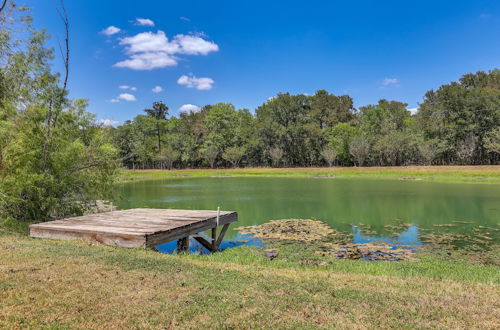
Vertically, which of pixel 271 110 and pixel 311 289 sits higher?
pixel 271 110

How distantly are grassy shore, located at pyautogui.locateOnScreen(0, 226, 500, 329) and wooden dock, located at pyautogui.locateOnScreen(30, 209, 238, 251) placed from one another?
1037 millimetres

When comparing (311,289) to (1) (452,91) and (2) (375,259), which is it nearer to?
(2) (375,259)

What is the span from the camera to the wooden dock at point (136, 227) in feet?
27.7

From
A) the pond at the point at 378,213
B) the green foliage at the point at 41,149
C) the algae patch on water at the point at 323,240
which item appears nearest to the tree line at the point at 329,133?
the pond at the point at 378,213

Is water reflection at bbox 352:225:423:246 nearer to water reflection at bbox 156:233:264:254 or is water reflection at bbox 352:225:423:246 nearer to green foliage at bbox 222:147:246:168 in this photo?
water reflection at bbox 156:233:264:254

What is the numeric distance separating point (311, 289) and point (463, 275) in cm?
456

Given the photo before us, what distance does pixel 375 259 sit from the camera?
32.7 feet

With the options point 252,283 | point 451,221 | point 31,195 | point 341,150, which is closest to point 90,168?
point 31,195

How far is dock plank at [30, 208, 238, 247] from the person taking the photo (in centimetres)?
843

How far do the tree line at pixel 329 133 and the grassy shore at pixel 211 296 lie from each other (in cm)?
6021

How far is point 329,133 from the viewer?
71.8m

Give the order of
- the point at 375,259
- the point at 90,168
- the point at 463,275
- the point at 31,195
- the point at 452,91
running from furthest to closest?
the point at 452,91 → the point at 90,168 → the point at 31,195 → the point at 375,259 → the point at 463,275

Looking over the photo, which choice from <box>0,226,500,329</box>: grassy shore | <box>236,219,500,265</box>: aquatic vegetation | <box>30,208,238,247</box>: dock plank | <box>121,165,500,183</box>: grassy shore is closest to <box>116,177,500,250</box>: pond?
<box>236,219,500,265</box>: aquatic vegetation

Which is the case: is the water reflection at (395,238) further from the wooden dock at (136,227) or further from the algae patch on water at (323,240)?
the wooden dock at (136,227)
